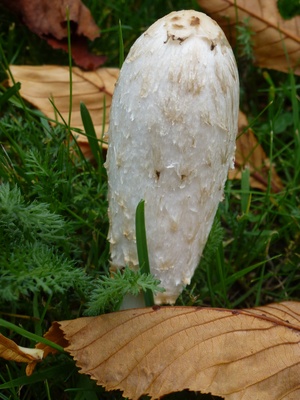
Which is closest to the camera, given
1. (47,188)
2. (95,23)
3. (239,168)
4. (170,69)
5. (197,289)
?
(170,69)

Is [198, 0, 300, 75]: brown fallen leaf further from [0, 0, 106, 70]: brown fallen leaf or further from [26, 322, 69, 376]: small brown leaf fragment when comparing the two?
[26, 322, 69, 376]: small brown leaf fragment

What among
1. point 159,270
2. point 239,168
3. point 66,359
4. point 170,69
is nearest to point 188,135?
point 170,69

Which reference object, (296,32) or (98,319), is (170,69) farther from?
(296,32)

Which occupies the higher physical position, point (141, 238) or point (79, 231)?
point (141, 238)

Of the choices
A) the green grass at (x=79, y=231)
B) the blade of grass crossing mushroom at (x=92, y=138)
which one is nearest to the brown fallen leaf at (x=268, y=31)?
the green grass at (x=79, y=231)

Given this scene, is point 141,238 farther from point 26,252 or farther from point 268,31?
point 268,31

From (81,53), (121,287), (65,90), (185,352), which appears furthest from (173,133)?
(81,53)

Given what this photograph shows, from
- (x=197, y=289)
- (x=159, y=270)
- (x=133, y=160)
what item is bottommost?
(x=197, y=289)
